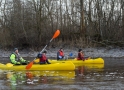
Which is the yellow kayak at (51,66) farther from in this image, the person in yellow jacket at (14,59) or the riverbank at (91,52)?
the riverbank at (91,52)

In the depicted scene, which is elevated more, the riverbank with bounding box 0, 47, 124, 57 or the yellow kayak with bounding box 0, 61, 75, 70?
the yellow kayak with bounding box 0, 61, 75, 70

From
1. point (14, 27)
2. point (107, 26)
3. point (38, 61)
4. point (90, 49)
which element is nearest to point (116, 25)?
point (107, 26)

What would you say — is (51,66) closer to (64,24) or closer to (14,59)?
(14,59)

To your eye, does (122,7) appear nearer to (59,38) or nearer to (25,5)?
(59,38)

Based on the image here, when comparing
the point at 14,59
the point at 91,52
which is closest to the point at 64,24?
the point at 91,52

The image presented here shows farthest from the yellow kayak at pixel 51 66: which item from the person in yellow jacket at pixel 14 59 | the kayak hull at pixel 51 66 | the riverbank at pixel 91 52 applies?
the riverbank at pixel 91 52

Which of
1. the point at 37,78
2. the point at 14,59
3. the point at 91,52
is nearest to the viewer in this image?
the point at 37,78

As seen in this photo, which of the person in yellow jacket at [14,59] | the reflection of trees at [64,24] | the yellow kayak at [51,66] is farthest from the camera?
the reflection of trees at [64,24]

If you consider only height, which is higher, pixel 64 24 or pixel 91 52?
pixel 64 24

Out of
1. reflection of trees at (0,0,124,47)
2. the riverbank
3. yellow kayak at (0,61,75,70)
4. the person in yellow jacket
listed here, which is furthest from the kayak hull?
reflection of trees at (0,0,124,47)

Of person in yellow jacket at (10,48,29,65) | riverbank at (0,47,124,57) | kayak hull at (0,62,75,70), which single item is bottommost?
riverbank at (0,47,124,57)

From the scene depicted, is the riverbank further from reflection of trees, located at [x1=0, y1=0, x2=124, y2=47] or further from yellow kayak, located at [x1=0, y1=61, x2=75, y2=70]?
yellow kayak, located at [x1=0, y1=61, x2=75, y2=70]

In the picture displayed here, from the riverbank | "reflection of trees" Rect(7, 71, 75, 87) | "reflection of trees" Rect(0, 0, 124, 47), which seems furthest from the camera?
"reflection of trees" Rect(0, 0, 124, 47)

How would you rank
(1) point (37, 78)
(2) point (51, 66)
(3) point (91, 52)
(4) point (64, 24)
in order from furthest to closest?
(4) point (64, 24), (3) point (91, 52), (2) point (51, 66), (1) point (37, 78)
